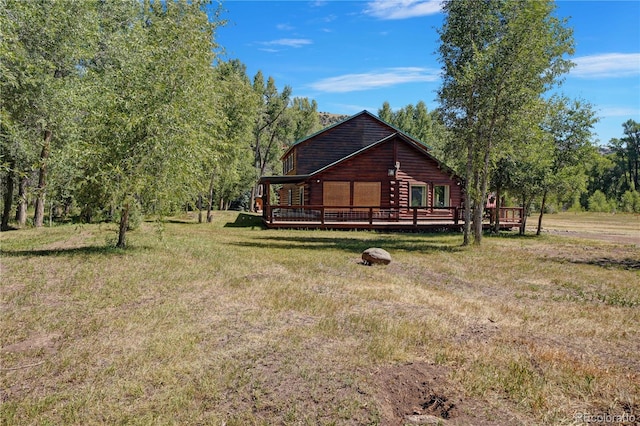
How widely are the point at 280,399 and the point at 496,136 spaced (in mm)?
16842

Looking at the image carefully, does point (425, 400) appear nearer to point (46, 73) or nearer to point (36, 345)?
point (36, 345)

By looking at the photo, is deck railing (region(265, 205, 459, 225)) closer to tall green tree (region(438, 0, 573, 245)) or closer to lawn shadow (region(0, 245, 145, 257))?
tall green tree (region(438, 0, 573, 245))

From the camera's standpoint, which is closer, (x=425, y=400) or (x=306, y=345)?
(x=425, y=400)

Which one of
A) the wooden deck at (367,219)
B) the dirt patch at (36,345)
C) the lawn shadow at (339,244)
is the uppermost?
the wooden deck at (367,219)

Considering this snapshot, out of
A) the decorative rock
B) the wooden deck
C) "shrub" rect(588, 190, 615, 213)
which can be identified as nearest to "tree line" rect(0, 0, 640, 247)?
the wooden deck

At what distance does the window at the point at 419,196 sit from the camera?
98.8 feet

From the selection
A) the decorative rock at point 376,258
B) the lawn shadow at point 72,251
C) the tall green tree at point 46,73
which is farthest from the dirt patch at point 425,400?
the tall green tree at point 46,73

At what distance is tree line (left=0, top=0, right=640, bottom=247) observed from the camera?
479 inches

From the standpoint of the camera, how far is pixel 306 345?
5711 millimetres

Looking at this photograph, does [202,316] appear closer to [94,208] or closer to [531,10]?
[94,208]

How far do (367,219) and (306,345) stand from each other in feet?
71.0

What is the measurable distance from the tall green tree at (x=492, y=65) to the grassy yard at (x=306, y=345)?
8.35 meters

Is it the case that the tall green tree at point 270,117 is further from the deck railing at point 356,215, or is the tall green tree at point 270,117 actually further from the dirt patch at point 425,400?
the dirt patch at point 425,400

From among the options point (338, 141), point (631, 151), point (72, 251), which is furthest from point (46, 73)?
point (631, 151)
